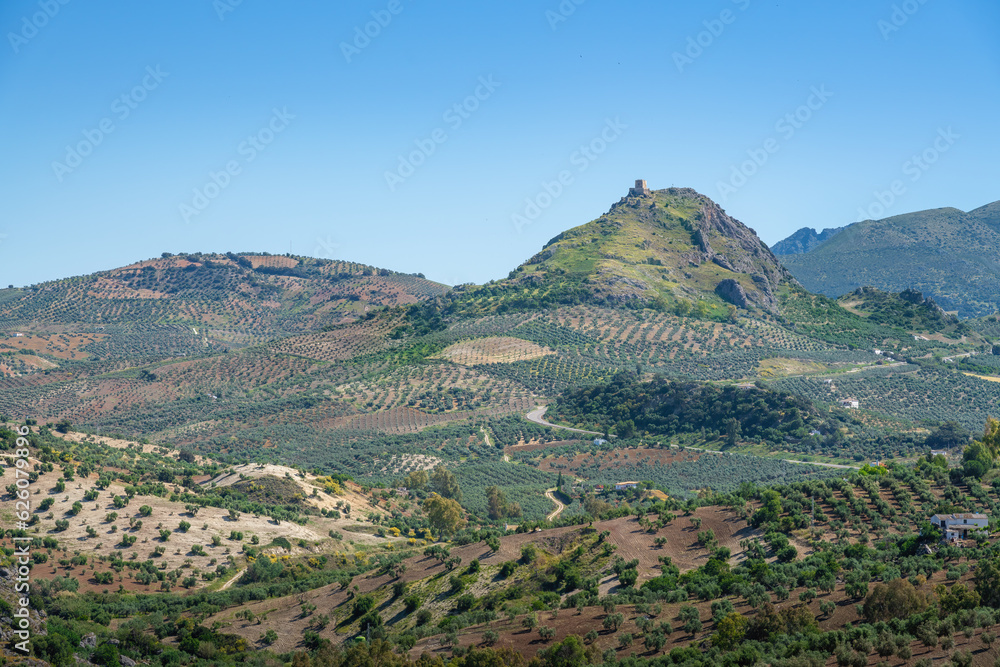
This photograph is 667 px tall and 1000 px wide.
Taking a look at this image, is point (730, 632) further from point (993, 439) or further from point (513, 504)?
point (513, 504)

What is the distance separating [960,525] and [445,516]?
44.7 meters

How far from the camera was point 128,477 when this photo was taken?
276 feet

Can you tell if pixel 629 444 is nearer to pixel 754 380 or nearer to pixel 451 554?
pixel 754 380

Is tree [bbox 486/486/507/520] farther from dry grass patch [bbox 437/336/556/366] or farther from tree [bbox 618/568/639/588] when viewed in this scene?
dry grass patch [bbox 437/336/556/366]

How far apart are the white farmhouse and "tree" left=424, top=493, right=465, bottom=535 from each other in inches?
1677

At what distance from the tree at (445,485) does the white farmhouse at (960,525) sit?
182 ft

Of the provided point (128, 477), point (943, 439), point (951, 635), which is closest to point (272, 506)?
point (128, 477)

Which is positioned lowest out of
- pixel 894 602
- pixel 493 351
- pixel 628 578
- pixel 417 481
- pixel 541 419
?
pixel 894 602

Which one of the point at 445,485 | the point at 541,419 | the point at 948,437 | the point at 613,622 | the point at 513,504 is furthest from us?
the point at 541,419

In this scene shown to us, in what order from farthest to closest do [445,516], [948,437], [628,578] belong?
[948,437]
[445,516]
[628,578]

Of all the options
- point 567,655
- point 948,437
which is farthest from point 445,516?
point 948,437

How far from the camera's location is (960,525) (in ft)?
181

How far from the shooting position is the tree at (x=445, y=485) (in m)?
104

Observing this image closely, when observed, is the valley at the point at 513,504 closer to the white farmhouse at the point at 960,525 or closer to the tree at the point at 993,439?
the tree at the point at 993,439
